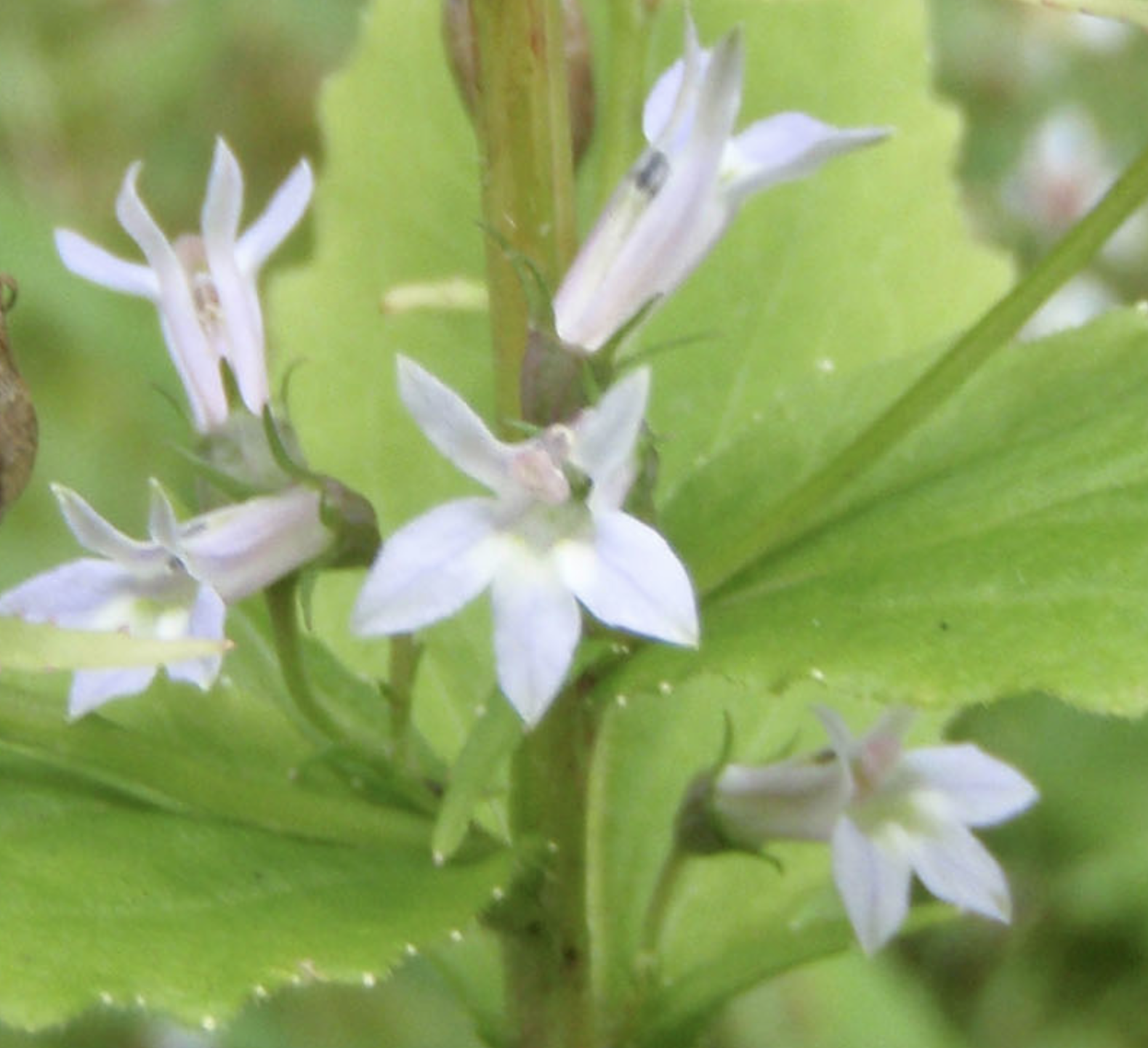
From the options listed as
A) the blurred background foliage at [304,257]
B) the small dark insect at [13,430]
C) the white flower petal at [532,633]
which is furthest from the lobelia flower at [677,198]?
the blurred background foliage at [304,257]

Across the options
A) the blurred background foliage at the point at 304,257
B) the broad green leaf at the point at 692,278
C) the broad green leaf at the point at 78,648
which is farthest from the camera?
the blurred background foliage at the point at 304,257

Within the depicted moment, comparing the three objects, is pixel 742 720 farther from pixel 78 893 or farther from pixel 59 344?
pixel 59 344

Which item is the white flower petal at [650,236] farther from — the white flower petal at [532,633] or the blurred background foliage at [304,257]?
the blurred background foliage at [304,257]

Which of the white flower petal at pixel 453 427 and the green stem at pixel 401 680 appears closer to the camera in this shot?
the white flower petal at pixel 453 427

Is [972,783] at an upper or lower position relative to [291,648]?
lower

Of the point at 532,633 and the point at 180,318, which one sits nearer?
the point at 532,633

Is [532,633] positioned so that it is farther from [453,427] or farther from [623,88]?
[623,88]

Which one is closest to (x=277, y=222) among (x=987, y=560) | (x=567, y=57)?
(x=567, y=57)
